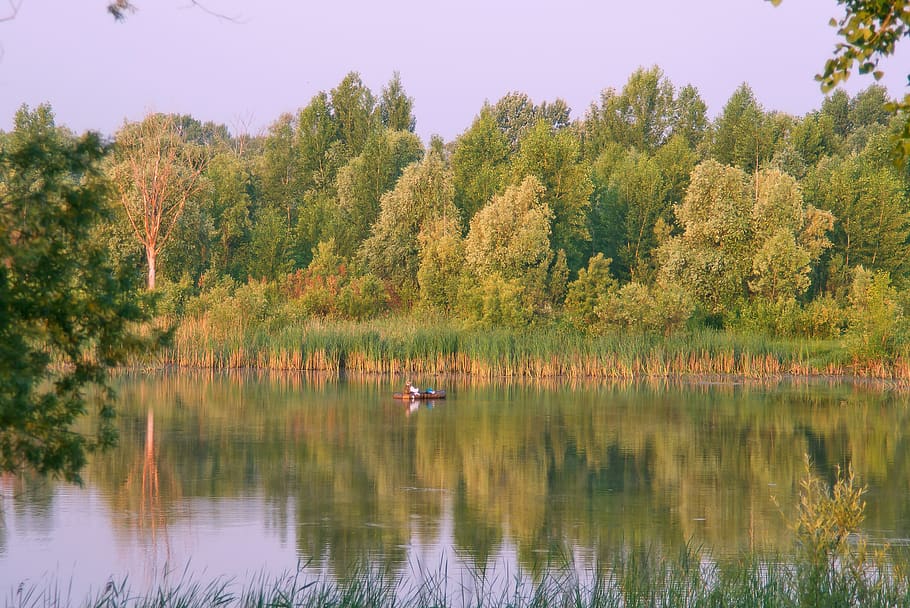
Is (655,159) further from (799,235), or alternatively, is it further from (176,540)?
(176,540)

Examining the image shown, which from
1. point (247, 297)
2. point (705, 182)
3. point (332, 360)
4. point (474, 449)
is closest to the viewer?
point (474, 449)

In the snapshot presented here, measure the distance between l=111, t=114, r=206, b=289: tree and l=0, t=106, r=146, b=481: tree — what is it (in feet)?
123

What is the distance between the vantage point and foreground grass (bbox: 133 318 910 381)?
1368 inches

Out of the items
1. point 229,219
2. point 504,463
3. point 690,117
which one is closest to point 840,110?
point 690,117

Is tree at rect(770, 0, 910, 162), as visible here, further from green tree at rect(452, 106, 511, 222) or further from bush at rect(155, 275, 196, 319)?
green tree at rect(452, 106, 511, 222)

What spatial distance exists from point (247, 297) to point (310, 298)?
4970 millimetres

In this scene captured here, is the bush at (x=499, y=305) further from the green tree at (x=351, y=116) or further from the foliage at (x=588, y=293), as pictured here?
the green tree at (x=351, y=116)

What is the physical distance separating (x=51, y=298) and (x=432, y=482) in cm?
1194

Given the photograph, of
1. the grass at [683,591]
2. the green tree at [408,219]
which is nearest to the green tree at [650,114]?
the green tree at [408,219]

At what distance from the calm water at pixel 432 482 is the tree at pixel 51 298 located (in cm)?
524

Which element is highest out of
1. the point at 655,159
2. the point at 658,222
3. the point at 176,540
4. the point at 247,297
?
the point at 655,159

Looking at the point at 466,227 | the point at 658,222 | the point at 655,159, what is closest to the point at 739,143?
the point at 655,159

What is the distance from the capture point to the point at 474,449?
802 inches

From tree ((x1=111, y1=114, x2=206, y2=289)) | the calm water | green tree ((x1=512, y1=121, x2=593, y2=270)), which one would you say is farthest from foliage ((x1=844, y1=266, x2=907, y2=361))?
tree ((x1=111, y1=114, x2=206, y2=289))
